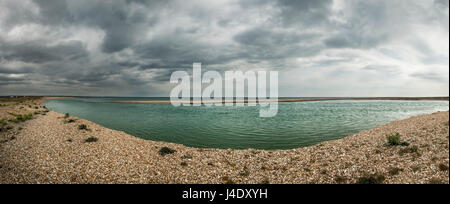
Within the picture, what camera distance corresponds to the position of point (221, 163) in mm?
12500

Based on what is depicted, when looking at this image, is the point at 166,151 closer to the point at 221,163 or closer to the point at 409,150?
the point at 221,163

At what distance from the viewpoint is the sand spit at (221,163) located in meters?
9.77

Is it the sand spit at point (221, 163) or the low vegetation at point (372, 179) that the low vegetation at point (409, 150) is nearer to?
the sand spit at point (221, 163)

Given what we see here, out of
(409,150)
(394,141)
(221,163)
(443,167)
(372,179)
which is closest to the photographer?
(372,179)

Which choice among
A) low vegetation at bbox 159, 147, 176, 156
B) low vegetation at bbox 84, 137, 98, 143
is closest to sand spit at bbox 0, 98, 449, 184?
low vegetation at bbox 159, 147, 176, 156

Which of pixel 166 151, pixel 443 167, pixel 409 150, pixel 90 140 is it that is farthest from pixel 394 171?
pixel 90 140

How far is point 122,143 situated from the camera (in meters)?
16.5

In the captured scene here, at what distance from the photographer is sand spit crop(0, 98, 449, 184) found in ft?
32.1

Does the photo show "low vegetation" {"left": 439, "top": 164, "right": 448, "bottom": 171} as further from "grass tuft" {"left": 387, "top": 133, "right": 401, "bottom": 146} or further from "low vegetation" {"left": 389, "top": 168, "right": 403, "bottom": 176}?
"grass tuft" {"left": 387, "top": 133, "right": 401, "bottom": 146}

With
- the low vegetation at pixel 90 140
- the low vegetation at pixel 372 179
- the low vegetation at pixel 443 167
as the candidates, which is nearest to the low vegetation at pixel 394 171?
the low vegetation at pixel 372 179
